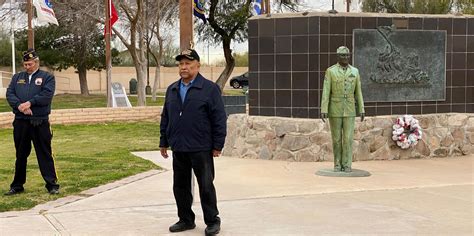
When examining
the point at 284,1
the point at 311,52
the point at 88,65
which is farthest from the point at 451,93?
the point at 88,65

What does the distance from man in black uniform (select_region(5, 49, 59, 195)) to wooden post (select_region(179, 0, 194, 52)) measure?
1.80 m

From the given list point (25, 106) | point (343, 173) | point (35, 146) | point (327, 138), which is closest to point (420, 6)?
point (327, 138)

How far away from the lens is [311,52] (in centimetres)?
1173

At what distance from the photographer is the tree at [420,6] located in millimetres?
34625

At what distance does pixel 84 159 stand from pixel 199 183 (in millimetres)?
6174

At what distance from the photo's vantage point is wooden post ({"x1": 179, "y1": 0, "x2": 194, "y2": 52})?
763 centimetres

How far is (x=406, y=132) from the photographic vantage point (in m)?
11.9

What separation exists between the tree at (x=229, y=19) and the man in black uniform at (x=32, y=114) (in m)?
20.5

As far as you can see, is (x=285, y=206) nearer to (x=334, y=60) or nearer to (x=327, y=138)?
(x=327, y=138)

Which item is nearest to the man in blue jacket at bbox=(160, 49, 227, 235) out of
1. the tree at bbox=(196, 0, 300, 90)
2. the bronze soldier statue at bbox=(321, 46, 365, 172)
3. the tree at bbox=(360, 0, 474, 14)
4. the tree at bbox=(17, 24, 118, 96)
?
the bronze soldier statue at bbox=(321, 46, 365, 172)

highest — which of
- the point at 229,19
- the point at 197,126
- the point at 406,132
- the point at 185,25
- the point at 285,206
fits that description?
the point at 229,19

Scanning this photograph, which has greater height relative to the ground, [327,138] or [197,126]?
[197,126]

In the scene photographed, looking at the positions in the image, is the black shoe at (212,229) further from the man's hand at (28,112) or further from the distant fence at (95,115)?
the distant fence at (95,115)

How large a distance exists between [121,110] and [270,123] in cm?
1074
